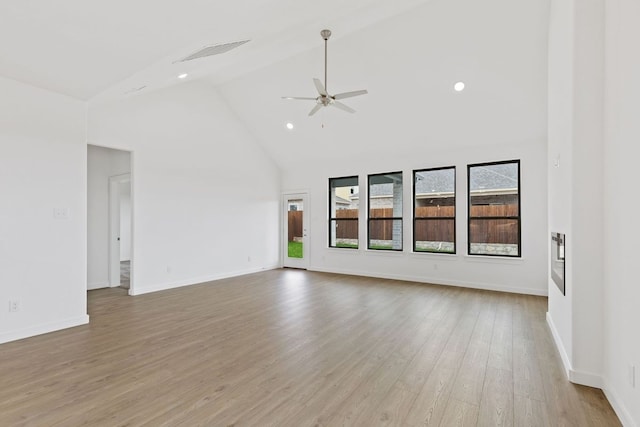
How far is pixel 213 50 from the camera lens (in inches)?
131

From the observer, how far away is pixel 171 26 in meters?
2.49

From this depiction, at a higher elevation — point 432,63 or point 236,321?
point 432,63

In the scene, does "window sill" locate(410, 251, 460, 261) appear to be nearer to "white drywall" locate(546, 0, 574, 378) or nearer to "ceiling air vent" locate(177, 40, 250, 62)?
"white drywall" locate(546, 0, 574, 378)

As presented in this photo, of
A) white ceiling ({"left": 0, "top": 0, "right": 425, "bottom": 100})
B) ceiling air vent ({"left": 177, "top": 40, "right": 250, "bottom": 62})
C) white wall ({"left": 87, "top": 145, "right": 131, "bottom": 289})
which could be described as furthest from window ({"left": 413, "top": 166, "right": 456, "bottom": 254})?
white wall ({"left": 87, "top": 145, "right": 131, "bottom": 289})

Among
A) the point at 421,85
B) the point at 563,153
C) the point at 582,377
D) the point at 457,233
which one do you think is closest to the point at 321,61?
the point at 421,85

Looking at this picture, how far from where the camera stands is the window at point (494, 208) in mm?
5918

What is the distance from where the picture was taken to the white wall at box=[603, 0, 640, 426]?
1849mm

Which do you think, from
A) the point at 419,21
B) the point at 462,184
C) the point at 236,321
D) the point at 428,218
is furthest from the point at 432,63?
the point at 236,321

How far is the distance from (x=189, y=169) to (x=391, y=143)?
4307 mm

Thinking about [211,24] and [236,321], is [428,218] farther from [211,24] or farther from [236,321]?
[211,24]

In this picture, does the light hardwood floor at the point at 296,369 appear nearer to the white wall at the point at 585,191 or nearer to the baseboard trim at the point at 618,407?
the baseboard trim at the point at 618,407

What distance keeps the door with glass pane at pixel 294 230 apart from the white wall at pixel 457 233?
0.96ft

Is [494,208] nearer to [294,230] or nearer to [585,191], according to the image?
[585,191]

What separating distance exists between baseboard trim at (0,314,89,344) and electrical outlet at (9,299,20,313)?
0.23 meters
